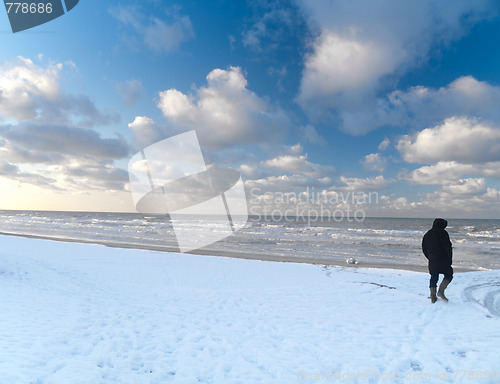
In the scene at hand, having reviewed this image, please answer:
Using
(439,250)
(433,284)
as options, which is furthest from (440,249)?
(433,284)

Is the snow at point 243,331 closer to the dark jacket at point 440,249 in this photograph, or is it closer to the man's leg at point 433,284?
the man's leg at point 433,284

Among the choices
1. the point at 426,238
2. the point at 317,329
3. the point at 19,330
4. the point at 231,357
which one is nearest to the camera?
the point at 231,357

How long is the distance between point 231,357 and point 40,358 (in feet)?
10.2

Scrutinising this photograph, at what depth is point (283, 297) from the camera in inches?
360

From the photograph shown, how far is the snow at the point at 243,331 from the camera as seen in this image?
4.54 meters

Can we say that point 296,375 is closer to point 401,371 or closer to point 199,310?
point 401,371

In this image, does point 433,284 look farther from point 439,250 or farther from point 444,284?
point 439,250

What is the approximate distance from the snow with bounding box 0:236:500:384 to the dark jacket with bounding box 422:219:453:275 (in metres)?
1.04

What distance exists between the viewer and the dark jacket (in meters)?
7.12

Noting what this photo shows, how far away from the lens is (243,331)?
20.6 feet

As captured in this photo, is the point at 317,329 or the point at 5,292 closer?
the point at 317,329

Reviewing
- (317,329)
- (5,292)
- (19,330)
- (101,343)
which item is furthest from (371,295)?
(5,292)

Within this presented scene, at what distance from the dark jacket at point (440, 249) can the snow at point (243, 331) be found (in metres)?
1.04

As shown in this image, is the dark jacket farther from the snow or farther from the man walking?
the snow
